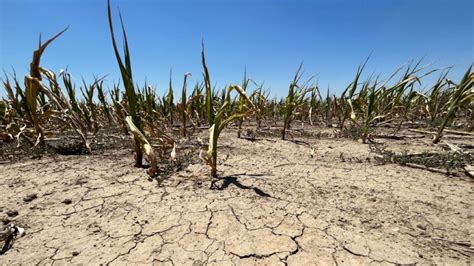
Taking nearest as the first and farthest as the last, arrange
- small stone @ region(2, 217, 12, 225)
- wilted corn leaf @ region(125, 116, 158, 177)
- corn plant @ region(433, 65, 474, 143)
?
small stone @ region(2, 217, 12, 225), wilted corn leaf @ region(125, 116, 158, 177), corn plant @ region(433, 65, 474, 143)

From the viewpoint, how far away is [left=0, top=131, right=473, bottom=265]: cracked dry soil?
116 centimetres

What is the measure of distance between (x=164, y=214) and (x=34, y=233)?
600 millimetres

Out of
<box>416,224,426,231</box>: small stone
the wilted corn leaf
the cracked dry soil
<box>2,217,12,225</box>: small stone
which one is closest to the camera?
the cracked dry soil

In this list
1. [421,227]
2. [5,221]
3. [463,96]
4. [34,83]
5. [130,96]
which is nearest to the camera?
[421,227]

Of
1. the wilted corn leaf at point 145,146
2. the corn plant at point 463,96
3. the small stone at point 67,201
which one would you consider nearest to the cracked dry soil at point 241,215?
the small stone at point 67,201

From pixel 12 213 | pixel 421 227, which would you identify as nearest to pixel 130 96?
pixel 12 213

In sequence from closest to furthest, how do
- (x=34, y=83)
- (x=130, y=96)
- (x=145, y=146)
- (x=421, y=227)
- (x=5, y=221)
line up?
(x=421, y=227) → (x=5, y=221) → (x=145, y=146) → (x=130, y=96) → (x=34, y=83)

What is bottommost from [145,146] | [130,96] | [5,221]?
[5,221]

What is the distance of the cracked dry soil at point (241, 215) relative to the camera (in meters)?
1.16

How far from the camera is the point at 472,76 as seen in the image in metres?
2.69

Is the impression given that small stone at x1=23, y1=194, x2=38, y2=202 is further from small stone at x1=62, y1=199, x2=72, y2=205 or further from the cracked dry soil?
small stone at x1=62, y1=199, x2=72, y2=205

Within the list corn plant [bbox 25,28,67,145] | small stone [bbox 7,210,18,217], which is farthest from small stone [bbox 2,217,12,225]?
corn plant [bbox 25,28,67,145]

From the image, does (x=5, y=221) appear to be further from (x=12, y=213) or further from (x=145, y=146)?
(x=145, y=146)

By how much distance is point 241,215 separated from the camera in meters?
1.42
